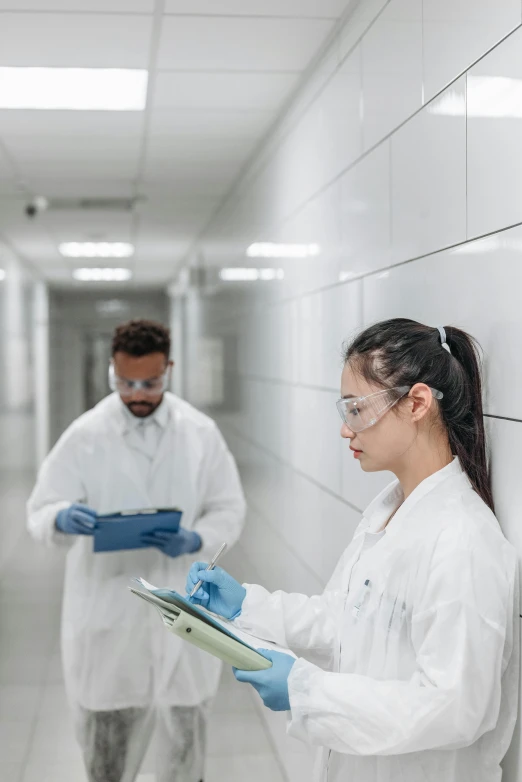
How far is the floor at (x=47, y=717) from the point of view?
283 centimetres

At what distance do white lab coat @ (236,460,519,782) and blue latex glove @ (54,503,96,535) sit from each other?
1.18 meters

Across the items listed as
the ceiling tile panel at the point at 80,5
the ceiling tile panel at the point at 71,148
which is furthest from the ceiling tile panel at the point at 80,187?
the ceiling tile panel at the point at 80,5

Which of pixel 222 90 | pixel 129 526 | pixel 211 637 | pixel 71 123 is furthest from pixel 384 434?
pixel 71 123

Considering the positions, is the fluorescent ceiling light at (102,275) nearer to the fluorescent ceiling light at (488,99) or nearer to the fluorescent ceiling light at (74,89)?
the fluorescent ceiling light at (74,89)

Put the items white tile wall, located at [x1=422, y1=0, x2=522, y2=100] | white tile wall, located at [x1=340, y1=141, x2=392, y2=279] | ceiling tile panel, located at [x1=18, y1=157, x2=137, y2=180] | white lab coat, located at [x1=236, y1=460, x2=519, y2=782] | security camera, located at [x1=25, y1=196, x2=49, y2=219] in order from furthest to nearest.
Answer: security camera, located at [x1=25, y1=196, x2=49, y2=219], ceiling tile panel, located at [x1=18, y1=157, x2=137, y2=180], white tile wall, located at [x1=340, y1=141, x2=392, y2=279], white tile wall, located at [x1=422, y1=0, x2=522, y2=100], white lab coat, located at [x1=236, y1=460, x2=519, y2=782]

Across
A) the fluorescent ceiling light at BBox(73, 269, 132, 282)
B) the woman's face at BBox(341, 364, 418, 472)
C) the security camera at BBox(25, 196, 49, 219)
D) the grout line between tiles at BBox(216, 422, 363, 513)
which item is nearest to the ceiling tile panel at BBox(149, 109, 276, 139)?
the grout line between tiles at BBox(216, 422, 363, 513)

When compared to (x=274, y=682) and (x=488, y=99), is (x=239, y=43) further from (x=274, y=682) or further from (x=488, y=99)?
(x=274, y=682)

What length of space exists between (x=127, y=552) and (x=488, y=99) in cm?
179

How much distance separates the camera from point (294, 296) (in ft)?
9.54

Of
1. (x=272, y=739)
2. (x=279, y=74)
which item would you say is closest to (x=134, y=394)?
(x=279, y=74)

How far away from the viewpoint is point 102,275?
27.9 feet

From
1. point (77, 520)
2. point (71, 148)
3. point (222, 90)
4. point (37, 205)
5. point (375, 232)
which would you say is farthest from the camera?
point (37, 205)

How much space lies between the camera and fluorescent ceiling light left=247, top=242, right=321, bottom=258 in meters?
2.64

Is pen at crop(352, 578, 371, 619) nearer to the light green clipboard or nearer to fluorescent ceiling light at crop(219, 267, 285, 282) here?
the light green clipboard
